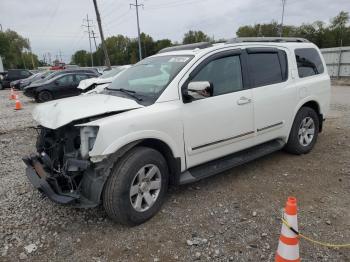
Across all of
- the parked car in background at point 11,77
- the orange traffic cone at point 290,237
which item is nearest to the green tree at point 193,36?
the parked car in background at point 11,77

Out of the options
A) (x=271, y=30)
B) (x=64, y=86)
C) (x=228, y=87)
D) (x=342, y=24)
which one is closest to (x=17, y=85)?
(x=64, y=86)

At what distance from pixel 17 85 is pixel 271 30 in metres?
61.1

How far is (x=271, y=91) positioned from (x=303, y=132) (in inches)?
49.4

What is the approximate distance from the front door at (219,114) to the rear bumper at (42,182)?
1.43 metres

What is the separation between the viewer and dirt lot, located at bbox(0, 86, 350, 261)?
118 inches

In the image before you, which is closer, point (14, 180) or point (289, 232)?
point (289, 232)

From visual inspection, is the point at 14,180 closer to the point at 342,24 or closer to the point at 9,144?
the point at 9,144

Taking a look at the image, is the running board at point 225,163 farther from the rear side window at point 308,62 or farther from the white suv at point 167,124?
the rear side window at point 308,62

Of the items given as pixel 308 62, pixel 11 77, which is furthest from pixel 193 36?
pixel 308 62

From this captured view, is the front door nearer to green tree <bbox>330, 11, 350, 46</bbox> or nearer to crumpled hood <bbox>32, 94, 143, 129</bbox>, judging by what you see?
crumpled hood <bbox>32, 94, 143, 129</bbox>

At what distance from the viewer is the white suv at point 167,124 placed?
3.13 meters

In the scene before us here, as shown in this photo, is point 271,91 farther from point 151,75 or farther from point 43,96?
point 43,96

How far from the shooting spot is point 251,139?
4.41 meters

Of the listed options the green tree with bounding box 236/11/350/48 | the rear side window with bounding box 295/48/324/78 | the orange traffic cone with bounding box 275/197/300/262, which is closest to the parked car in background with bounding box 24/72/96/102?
the rear side window with bounding box 295/48/324/78
